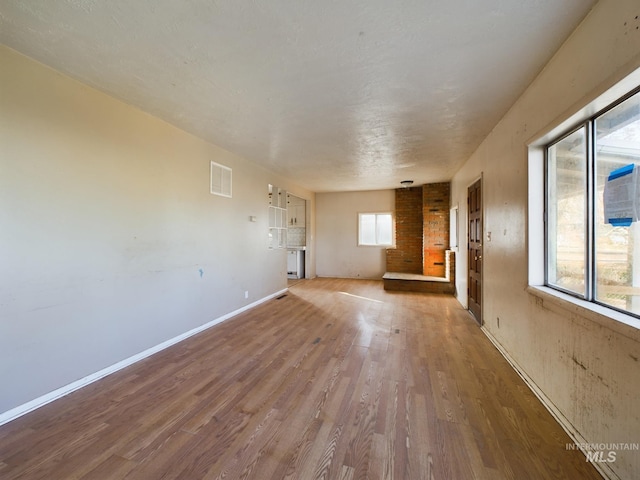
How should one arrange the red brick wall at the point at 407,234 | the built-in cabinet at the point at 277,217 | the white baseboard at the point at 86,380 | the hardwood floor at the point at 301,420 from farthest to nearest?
the red brick wall at the point at 407,234, the built-in cabinet at the point at 277,217, the white baseboard at the point at 86,380, the hardwood floor at the point at 301,420

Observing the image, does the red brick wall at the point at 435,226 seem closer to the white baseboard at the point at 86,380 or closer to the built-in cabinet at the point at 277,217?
the built-in cabinet at the point at 277,217

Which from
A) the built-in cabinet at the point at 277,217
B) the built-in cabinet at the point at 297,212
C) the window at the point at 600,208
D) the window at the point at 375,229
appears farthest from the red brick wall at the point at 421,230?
the window at the point at 600,208

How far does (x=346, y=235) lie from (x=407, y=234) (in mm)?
1836

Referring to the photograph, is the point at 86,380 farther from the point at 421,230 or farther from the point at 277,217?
the point at 421,230

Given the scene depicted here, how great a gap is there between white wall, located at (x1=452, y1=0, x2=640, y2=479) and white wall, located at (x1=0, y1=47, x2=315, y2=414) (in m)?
3.74

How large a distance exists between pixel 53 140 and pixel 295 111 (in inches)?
83.6

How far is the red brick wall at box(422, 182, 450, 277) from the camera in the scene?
6.61 metres

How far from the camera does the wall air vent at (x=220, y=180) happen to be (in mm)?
3891

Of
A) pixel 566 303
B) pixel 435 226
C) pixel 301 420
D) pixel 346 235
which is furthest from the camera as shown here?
pixel 346 235

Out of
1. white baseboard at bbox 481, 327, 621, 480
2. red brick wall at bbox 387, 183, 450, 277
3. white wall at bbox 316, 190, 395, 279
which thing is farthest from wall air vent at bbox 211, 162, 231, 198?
Answer: red brick wall at bbox 387, 183, 450, 277

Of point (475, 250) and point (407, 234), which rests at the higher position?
point (407, 234)

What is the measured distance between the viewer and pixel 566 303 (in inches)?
68.2

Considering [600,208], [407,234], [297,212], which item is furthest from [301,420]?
[297,212]

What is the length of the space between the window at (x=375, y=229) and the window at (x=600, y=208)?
574 cm
